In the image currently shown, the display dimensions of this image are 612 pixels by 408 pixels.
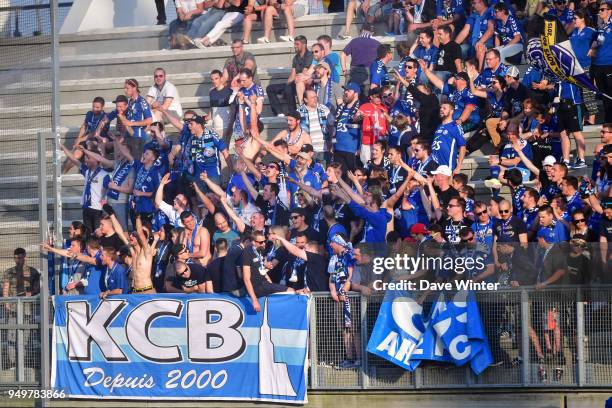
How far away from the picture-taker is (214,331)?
1238 cm

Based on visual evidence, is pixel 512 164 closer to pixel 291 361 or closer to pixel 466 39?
pixel 466 39

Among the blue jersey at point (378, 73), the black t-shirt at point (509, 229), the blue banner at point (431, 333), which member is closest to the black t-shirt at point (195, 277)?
the blue banner at point (431, 333)

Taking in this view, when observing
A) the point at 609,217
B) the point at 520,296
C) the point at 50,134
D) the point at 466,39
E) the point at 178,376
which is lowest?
the point at 178,376

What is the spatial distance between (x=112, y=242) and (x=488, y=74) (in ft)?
14.8

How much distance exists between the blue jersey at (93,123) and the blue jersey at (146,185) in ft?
2.92

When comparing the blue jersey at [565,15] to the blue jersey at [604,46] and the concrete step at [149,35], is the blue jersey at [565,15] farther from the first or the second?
the concrete step at [149,35]

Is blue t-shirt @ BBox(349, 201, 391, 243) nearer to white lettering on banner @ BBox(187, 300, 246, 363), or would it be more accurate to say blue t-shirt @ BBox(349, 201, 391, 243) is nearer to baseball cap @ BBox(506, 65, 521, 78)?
white lettering on banner @ BBox(187, 300, 246, 363)

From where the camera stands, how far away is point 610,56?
13086mm

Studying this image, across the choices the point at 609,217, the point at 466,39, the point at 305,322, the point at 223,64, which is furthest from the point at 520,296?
the point at 223,64

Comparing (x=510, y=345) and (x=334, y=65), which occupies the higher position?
(x=334, y=65)

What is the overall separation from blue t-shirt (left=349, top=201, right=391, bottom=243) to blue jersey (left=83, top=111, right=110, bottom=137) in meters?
3.85

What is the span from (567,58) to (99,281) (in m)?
5.48

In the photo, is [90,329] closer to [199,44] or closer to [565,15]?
[199,44]

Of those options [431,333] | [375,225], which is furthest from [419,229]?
[431,333]
